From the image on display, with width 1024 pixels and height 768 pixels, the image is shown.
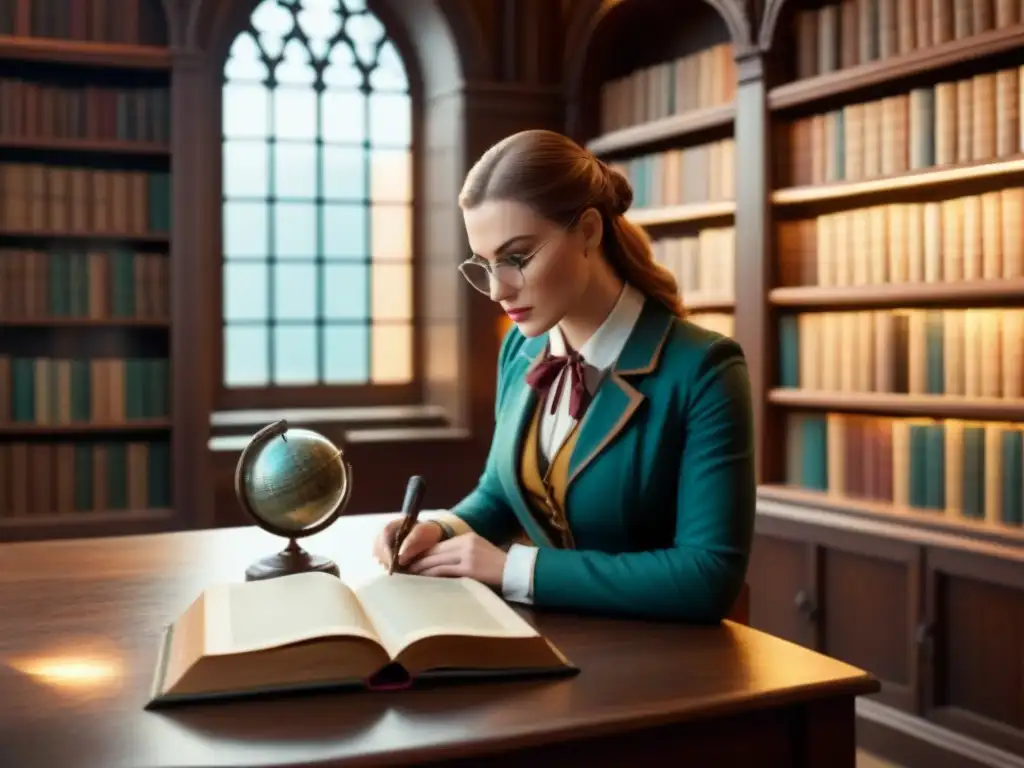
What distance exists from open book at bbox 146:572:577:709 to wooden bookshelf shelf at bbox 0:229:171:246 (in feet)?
11.0

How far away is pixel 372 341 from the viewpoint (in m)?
5.27

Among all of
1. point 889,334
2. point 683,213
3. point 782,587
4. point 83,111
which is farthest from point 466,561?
→ point 83,111

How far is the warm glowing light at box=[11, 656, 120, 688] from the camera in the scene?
1.38 meters

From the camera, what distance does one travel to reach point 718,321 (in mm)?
4348

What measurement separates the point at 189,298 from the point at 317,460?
117 inches

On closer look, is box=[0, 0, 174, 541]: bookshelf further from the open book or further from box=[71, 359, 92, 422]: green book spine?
the open book

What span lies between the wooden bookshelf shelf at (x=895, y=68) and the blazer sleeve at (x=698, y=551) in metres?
1.90

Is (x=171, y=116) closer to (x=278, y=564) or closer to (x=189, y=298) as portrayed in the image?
(x=189, y=298)

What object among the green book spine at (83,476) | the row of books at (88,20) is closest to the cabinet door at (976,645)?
the green book spine at (83,476)

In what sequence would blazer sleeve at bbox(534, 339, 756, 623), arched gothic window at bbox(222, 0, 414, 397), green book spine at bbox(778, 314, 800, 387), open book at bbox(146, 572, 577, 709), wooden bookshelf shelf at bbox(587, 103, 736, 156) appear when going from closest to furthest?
open book at bbox(146, 572, 577, 709) → blazer sleeve at bbox(534, 339, 756, 623) → green book spine at bbox(778, 314, 800, 387) → wooden bookshelf shelf at bbox(587, 103, 736, 156) → arched gothic window at bbox(222, 0, 414, 397)

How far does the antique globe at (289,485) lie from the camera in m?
1.78

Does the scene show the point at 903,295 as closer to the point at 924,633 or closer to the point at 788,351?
the point at 788,351

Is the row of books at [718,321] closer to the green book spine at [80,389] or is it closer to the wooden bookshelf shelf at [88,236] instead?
the wooden bookshelf shelf at [88,236]

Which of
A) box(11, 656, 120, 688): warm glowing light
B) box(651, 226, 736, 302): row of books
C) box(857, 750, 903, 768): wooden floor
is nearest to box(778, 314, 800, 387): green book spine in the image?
box(651, 226, 736, 302): row of books
